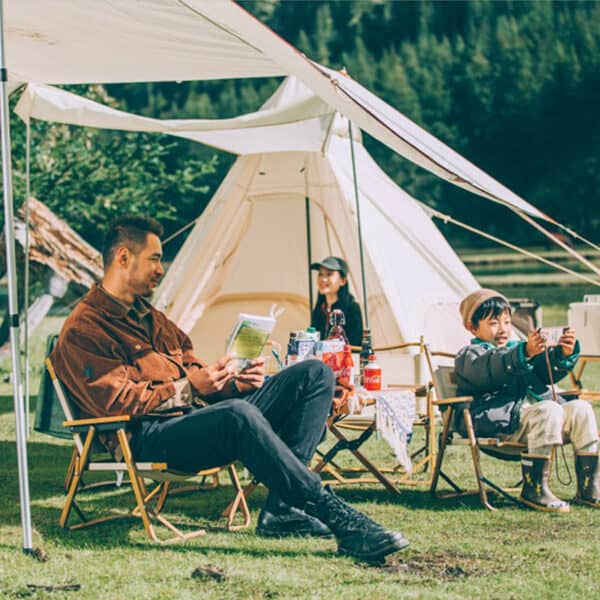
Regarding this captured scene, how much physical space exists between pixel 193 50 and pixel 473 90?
23145mm

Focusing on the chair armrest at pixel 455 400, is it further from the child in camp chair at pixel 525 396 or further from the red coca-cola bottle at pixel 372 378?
the red coca-cola bottle at pixel 372 378

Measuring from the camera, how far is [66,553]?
3.84 metres

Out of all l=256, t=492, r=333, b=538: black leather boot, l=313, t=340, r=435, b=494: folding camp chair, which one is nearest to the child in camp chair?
l=313, t=340, r=435, b=494: folding camp chair

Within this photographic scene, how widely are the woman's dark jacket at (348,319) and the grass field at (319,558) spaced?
4.51 ft

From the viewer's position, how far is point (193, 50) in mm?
5145

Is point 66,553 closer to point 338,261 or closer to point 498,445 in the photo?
point 498,445

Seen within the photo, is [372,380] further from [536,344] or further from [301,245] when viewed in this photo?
[301,245]

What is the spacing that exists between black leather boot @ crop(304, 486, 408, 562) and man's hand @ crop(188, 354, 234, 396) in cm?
54

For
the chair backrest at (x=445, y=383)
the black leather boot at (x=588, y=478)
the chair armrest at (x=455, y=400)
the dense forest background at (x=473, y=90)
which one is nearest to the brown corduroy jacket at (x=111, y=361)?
the chair armrest at (x=455, y=400)

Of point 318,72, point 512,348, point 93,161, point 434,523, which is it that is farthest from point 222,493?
point 93,161

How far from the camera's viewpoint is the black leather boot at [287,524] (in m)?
4.01

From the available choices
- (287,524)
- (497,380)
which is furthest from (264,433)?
(497,380)

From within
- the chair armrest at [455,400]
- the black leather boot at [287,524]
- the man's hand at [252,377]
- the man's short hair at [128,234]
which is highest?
Answer: the man's short hair at [128,234]

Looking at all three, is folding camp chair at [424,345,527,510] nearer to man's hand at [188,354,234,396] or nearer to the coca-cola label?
the coca-cola label
